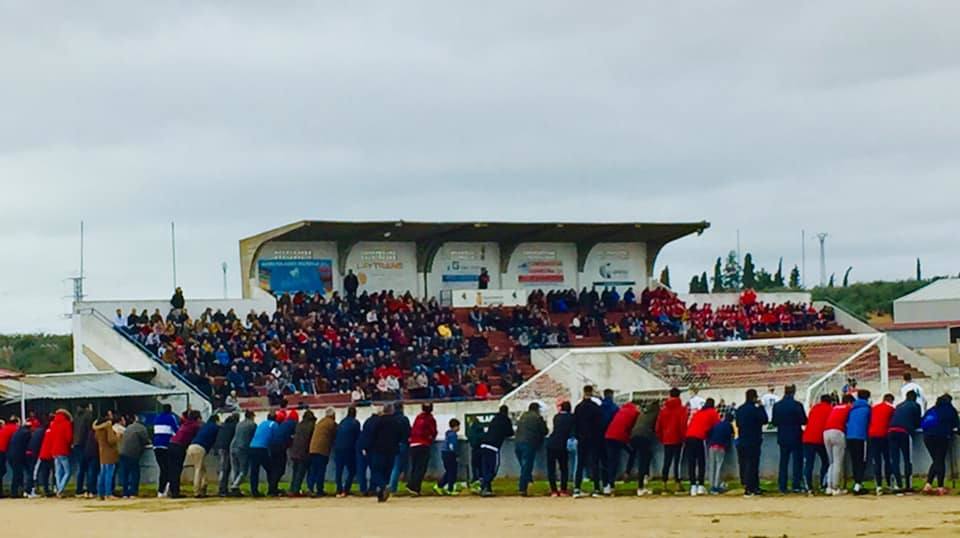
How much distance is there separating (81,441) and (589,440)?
32.2 ft

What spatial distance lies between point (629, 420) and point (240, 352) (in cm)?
2514

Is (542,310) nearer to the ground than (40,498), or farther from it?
farther from it

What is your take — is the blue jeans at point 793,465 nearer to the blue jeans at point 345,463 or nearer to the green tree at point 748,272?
the blue jeans at point 345,463

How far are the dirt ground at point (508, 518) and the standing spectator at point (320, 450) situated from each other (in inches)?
42.7

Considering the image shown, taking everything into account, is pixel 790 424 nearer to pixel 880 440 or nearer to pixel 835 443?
pixel 835 443

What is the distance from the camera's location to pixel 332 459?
1309 inches

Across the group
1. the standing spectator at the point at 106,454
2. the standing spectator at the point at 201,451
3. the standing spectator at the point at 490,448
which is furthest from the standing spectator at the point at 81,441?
the standing spectator at the point at 490,448

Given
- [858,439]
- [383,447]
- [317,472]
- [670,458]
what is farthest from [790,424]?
[317,472]

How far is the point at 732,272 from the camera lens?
142m

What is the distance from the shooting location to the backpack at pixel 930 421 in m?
27.2

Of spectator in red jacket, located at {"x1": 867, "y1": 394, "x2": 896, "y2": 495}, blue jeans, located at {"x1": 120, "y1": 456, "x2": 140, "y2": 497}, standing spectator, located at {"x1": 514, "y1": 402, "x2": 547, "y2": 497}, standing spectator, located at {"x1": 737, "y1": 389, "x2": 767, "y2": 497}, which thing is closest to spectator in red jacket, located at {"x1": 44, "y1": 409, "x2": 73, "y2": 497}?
blue jeans, located at {"x1": 120, "y1": 456, "x2": 140, "y2": 497}

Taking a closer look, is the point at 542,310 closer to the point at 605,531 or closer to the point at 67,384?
the point at 67,384

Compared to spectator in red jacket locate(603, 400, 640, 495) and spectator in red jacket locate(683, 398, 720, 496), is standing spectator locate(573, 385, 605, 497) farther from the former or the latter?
spectator in red jacket locate(683, 398, 720, 496)

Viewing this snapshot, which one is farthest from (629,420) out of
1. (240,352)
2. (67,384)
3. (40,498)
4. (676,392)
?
(240,352)
